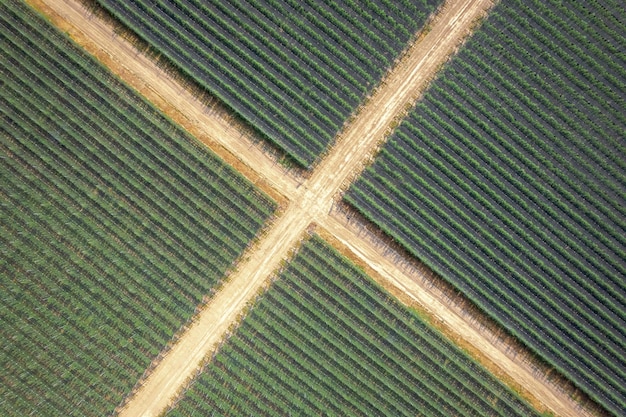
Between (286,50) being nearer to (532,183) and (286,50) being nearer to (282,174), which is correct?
(282,174)

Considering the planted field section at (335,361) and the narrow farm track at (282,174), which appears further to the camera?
the narrow farm track at (282,174)

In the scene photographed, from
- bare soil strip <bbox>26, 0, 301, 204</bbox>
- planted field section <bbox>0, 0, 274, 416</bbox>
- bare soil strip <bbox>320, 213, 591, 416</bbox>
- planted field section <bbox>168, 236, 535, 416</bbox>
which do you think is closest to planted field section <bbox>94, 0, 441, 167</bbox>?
bare soil strip <bbox>26, 0, 301, 204</bbox>

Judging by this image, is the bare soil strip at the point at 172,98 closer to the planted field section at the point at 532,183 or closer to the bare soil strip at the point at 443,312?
the bare soil strip at the point at 443,312

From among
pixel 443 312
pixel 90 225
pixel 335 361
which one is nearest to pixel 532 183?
pixel 443 312

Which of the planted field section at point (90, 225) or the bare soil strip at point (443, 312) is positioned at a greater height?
the bare soil strip at point (443, 312)

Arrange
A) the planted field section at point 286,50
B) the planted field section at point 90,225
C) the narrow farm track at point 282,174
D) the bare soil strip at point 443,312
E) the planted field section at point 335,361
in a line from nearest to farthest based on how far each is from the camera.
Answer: the planted field section at point 90,225, the planted field section at point 335,361, the narrow farm track at point 282,174, the planted field section at point 286,50, the bare soil strip at point 443,312

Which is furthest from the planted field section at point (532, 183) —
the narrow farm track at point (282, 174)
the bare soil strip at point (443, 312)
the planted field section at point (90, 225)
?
the planted field section at point (90, 225)

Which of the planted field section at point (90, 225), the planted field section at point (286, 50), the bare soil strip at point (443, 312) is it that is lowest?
the planted field section at point (90, 225)

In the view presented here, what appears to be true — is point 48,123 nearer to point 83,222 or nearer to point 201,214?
point 83,222
